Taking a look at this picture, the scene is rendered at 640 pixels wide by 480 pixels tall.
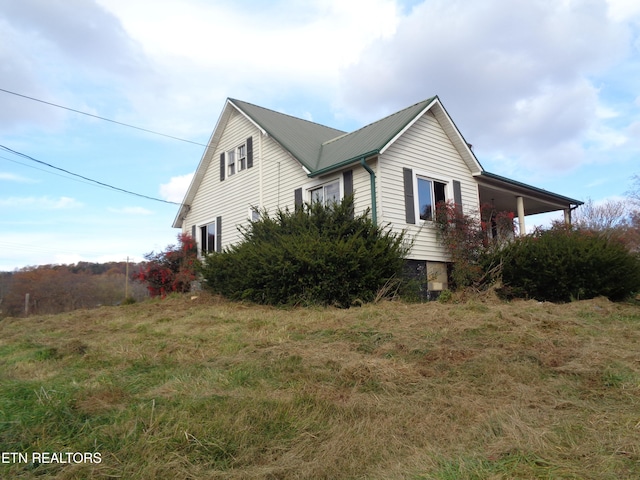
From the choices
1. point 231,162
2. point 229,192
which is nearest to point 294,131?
point 231,162

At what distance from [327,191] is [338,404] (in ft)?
32.1

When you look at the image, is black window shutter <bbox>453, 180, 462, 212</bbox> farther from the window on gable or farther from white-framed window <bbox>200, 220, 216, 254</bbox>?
white-framed window <bbox>200, 220, 216, 254</bbox>

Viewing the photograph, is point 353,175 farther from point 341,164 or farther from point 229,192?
point 229,192

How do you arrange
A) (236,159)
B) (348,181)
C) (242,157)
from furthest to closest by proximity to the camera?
1. (236,159)
2. (242,157)
3. (348,181)

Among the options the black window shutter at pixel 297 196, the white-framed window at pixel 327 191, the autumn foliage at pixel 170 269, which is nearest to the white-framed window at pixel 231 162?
the autumn foliage at pixel 170 269

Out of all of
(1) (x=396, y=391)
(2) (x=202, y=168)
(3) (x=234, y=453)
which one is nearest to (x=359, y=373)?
(1) (x=396, y=391)

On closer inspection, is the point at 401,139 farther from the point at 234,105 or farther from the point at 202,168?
the point at 202,168

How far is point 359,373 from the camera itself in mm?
4270

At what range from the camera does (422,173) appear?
42.1ft

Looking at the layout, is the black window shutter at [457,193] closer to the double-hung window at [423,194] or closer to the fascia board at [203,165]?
the double-hung window at [423,194]

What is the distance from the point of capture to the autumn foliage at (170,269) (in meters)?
15.9

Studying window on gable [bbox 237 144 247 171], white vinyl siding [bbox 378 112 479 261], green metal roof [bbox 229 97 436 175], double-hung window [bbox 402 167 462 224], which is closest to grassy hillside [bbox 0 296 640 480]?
white vinyl siding [bbox 378 112 479 261]

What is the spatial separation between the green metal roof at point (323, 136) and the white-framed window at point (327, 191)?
529 mm

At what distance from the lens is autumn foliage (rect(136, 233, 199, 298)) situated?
15.9 m
